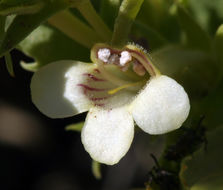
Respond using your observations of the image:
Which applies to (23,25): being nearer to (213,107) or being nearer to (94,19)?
(94,19)

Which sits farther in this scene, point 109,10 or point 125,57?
point 109,10

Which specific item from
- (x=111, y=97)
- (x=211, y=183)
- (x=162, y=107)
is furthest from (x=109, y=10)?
(x=211, y=183)

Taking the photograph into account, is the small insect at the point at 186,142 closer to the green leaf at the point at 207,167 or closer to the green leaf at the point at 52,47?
the green leaf at the point at 207,167

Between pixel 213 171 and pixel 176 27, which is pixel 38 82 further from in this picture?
pixel 176 27

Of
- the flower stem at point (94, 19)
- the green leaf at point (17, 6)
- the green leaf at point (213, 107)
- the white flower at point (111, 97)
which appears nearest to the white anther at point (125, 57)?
the white flower at point (111, 97)

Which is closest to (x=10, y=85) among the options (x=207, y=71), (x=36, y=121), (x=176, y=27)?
(x=36, y=121)

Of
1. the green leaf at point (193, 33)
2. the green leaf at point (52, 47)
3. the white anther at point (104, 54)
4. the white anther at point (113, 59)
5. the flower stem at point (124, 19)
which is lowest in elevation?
the green leaf at point (52, 47)
